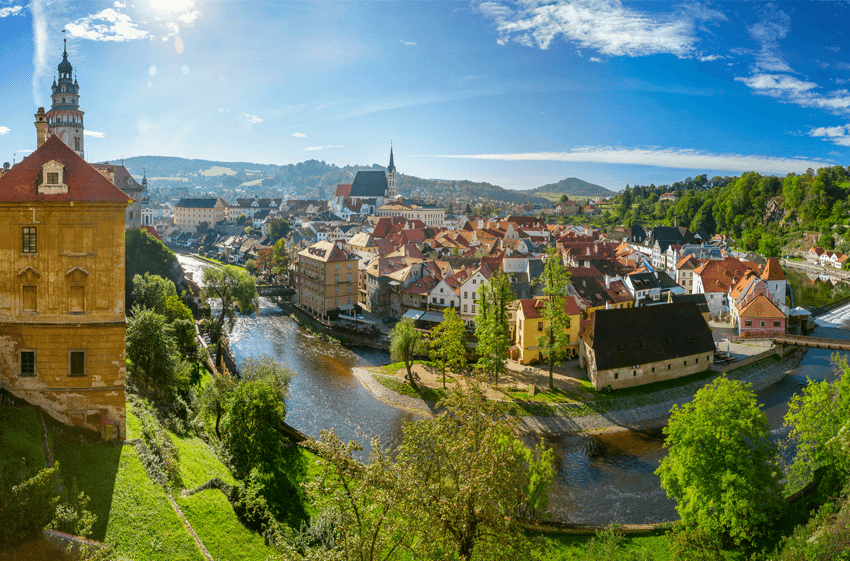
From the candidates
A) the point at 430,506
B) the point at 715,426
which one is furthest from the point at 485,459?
the point at 715,426

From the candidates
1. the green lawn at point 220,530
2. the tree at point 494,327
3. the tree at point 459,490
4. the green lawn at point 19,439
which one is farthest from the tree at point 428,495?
the tree at point 494,327

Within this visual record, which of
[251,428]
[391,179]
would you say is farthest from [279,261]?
[391,179]

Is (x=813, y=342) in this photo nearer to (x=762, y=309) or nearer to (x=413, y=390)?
(x=762, y=309)

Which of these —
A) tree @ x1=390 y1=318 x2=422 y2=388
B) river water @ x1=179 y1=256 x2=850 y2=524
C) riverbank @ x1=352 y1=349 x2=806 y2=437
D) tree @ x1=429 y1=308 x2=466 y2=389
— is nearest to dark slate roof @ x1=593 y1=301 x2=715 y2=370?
riverbank @ x1=352 y1=349 x2=806 y2=437

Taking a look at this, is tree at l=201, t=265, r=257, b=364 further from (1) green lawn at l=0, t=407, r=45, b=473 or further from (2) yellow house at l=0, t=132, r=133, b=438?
(1) green lawn at l=0, t=407, r=45, b=473

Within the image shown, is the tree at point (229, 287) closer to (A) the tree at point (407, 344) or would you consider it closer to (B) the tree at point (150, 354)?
(A) the tree at point (407, 344)

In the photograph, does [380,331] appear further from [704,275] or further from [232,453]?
[704,275]
